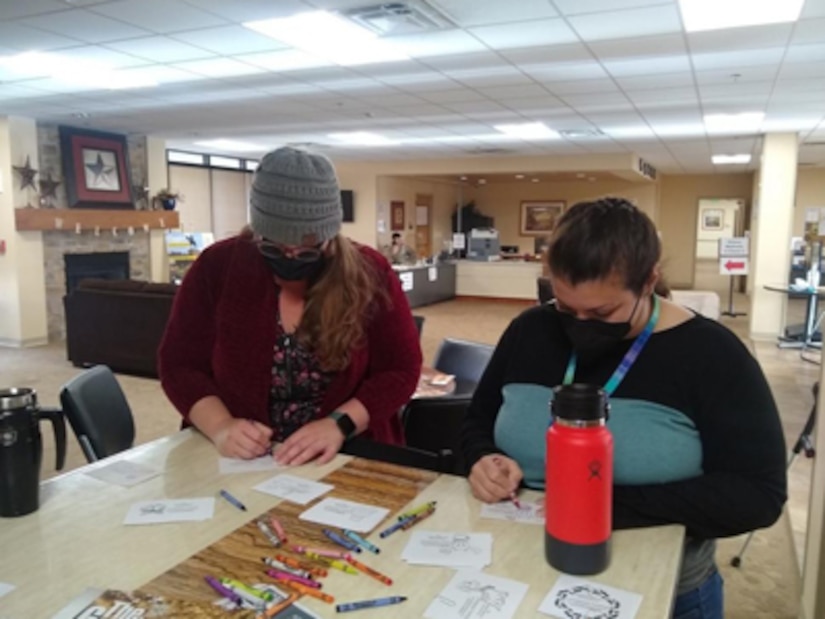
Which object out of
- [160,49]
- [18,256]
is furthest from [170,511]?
[18,256]

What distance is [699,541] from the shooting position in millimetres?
1210

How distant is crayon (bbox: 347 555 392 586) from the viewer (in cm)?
99

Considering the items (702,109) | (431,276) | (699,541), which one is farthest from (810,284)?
(699,541)

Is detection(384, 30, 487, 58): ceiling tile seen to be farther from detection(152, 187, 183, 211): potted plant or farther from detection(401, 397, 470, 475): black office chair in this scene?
detection(152, 187, 183, 211): potted plant

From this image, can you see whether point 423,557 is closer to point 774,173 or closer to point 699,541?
point 699,541

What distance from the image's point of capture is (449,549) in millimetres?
1080

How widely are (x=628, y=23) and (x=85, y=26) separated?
3.22 metres

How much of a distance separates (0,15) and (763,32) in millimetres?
4460

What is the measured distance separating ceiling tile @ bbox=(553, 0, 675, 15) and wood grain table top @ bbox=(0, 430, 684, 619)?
3040mm

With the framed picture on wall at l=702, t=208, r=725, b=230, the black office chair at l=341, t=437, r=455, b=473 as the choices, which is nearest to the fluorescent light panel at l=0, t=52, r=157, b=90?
the black office chair at l=341, t=437, r=455, b=473

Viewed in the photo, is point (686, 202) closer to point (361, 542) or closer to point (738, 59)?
point (738, 59)

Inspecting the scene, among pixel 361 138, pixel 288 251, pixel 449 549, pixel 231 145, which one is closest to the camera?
pixel 449 549

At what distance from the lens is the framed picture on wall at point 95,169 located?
26.7 feet

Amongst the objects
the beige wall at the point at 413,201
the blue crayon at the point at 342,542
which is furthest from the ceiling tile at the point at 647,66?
the beige wall at the point at 413,201
